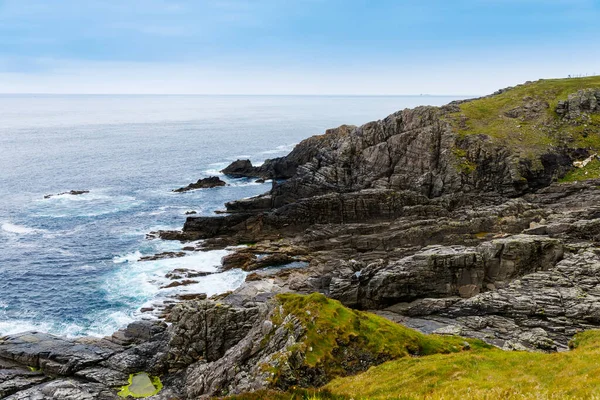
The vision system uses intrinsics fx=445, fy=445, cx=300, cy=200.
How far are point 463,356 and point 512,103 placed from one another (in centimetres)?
9187

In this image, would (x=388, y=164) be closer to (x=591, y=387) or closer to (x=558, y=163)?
(x=558, y=163)

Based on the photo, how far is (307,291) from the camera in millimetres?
53656

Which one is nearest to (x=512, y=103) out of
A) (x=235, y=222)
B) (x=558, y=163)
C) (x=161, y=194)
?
(x=558, y=163)

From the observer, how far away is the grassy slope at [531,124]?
8588 centimetres

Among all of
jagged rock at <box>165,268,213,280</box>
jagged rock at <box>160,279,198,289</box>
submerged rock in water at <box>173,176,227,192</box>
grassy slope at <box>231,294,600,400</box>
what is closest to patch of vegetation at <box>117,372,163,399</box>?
grassy slope at <box>231,294,600,400</box>

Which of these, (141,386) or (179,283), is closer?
(141,386)

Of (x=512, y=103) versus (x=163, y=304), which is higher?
(x=512, y=103)

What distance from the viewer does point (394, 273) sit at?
167ft

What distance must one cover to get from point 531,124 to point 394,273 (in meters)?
61.2

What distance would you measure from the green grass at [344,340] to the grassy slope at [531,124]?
6127cm

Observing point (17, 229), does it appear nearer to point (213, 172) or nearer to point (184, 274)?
point (184, 274)

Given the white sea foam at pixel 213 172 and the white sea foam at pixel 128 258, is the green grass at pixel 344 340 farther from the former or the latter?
the white sea foam at pixel 213 172

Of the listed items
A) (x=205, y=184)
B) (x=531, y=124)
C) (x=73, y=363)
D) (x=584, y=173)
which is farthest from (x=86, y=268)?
(x=531, y=124)

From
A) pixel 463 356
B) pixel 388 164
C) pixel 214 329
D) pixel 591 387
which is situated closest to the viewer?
pixel 591 387
